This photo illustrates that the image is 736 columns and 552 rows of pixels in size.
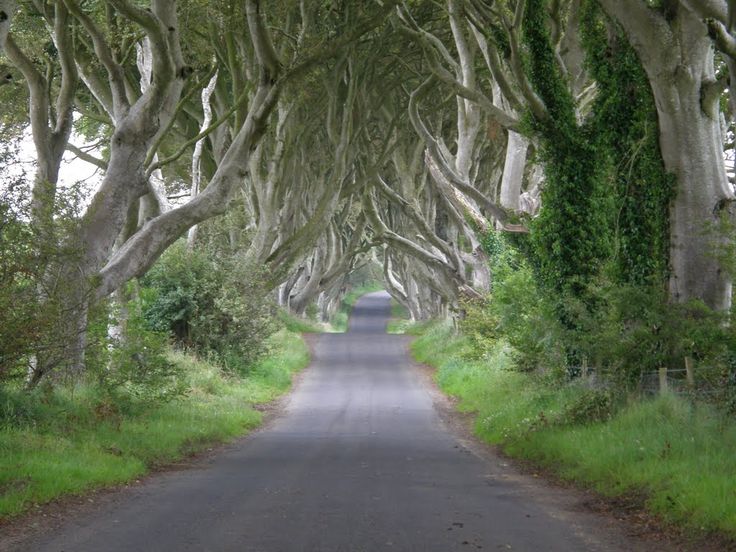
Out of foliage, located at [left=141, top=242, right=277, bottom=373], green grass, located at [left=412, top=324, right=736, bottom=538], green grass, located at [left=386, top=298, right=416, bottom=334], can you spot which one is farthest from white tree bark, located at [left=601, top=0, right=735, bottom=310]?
green grass, located at [left=386, top=298, right=416, bottom=334]

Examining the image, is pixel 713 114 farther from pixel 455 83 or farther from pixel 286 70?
pixel 286 70

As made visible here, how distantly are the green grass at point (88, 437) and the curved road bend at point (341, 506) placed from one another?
1.67 ft

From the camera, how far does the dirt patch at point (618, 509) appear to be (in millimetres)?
7574

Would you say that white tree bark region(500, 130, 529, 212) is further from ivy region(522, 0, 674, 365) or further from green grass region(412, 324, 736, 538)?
green grass region(412, 324, 736, 538)

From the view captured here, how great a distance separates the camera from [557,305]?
55.1ft

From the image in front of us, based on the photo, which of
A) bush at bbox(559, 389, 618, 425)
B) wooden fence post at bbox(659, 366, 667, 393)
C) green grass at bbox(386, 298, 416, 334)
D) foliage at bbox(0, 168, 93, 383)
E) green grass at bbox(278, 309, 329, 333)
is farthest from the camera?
green grass at bbox(386, 298, 416, 334)

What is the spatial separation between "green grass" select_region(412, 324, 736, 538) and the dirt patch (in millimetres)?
86

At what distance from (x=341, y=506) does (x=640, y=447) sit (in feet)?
11.4

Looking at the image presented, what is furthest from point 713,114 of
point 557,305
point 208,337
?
point 208,337

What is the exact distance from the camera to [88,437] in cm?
1228

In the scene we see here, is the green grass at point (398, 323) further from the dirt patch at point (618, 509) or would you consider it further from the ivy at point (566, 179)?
the dirt patch at point (618, 509)

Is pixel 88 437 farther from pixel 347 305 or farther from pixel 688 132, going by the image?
pixel 347 305

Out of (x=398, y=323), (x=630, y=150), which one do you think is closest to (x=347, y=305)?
(x=398, y=323)

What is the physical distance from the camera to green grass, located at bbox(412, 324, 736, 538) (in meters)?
8.29
